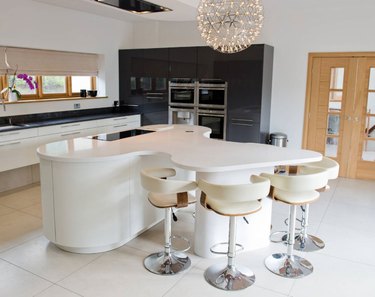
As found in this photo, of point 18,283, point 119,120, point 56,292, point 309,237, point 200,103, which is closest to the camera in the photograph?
point 56,292

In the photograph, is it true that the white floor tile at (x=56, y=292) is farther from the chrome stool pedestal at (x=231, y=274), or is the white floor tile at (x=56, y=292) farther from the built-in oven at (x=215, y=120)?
the built-in oven at (x=215, y=120)

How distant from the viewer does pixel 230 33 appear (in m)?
3.34

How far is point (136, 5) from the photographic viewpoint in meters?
3.95

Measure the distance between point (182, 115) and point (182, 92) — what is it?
43 cm

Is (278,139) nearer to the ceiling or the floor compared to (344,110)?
nearer to the floor

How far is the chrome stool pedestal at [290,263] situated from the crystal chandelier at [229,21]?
1639 mm

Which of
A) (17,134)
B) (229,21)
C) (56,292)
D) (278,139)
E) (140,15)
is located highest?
(140,15)

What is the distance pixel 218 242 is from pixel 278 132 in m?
3.55

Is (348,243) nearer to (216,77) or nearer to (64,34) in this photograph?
(216,77)

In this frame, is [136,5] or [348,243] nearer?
[348,243]

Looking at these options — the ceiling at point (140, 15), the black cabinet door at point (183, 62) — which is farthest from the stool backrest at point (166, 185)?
the black cabinet door at point (183, 62)

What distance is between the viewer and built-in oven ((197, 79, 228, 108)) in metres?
6.05

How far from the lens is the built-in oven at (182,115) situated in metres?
6.44

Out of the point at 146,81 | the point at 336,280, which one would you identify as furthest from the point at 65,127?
the point at 336,280
